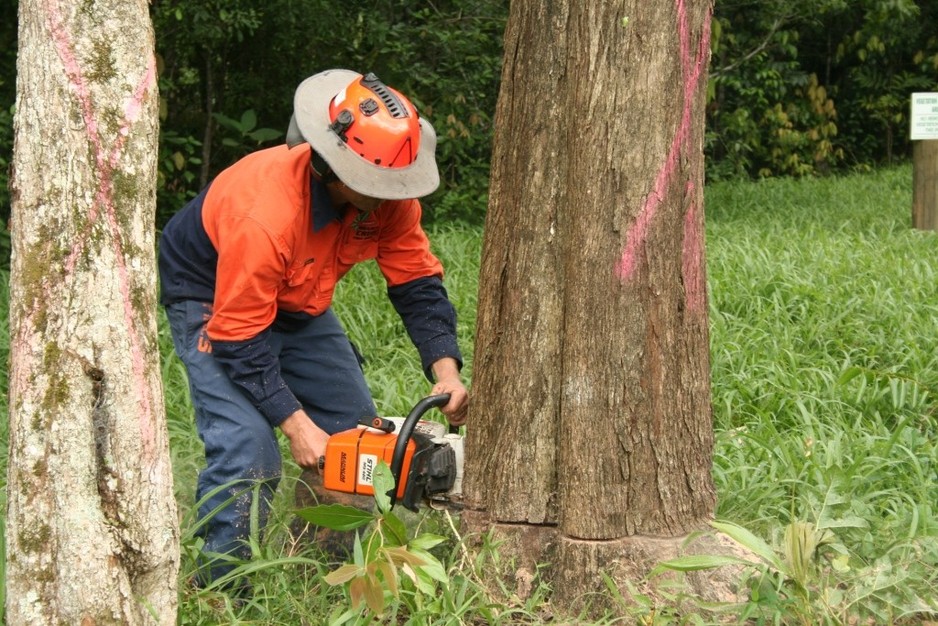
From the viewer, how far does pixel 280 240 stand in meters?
2.95

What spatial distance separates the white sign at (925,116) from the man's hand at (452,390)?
5989 mm

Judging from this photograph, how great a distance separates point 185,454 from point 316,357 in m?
0.86

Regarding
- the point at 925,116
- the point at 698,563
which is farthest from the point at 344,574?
the point at 925,116

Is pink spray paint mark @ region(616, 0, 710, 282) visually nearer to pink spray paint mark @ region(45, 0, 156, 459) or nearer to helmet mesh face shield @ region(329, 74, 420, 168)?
helmet mesh face shield @ region(329, 74, 420, 168)

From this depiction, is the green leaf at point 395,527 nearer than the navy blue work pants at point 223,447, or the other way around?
the green leaf at point 395,527

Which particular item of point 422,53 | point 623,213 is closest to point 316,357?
point 623,213

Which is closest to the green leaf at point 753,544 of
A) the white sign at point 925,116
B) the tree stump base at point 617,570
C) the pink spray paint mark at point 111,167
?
the tree stump base at point 617,570

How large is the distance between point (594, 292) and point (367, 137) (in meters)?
0.81

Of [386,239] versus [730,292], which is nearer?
[386,239]

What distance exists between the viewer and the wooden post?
25.6ft

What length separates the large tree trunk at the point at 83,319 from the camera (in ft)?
6.82

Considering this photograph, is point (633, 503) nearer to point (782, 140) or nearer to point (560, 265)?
point (560, 265)

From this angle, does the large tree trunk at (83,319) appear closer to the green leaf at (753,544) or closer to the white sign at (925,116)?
the green leaf at (753,544)

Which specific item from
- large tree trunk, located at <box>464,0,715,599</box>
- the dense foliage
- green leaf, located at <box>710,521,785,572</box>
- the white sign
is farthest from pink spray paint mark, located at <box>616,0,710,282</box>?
the white sign
